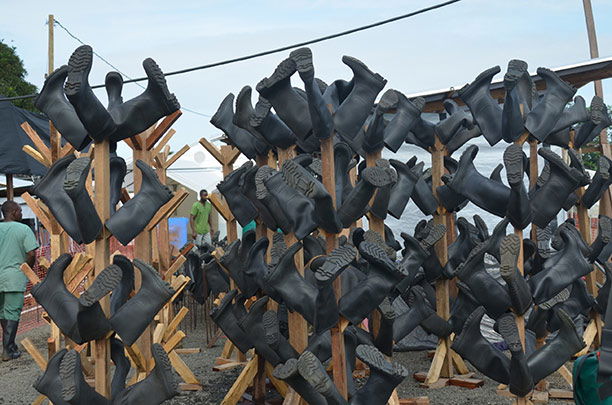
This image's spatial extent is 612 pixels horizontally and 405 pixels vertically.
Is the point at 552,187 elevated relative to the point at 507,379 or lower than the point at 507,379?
elevated

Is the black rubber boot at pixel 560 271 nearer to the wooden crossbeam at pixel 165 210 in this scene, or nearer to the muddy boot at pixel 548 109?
the muddy boot at pixel 548 109

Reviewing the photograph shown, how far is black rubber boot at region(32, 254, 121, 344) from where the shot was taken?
2861mm

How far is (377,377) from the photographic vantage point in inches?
119

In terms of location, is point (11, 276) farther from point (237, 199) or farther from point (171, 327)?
point (237, 199)

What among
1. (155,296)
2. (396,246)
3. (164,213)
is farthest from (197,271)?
(155,296)

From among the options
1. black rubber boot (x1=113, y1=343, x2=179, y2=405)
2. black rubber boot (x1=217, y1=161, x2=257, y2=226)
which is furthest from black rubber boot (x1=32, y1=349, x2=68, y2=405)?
black rubber boot (x1=217, y1=161, x2=257, y2=226)

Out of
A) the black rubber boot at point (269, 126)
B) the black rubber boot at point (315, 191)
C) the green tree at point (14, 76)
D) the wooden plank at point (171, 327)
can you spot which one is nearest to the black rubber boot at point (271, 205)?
the black rubber boot at point (269, 126)

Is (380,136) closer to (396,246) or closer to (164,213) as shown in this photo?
(164,213)

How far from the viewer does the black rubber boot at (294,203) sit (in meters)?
3.09

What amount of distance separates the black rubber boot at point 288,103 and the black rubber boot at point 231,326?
1.64m

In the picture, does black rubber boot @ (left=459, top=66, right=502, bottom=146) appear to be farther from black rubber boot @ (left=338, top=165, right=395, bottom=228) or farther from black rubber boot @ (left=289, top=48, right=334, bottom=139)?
black rubber boot @ (left=289, top=48, right=334, bottom=139)

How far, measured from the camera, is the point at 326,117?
304 centimetres

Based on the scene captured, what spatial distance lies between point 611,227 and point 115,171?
3.39m

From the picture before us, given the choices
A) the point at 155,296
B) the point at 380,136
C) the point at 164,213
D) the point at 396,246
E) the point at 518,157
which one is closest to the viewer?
the point at 155,296
